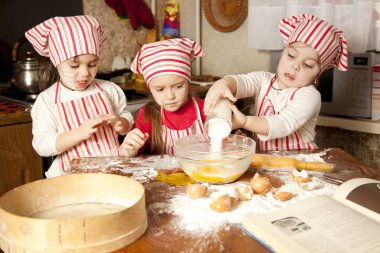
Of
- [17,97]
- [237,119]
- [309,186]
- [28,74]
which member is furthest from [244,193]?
[17,97]

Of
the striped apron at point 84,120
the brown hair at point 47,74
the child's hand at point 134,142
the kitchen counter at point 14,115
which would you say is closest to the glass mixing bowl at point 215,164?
the child's hand at point 134,142

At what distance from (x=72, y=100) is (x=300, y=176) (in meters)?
0.85

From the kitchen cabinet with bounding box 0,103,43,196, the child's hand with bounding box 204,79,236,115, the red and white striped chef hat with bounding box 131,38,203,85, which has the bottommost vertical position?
the kitchen cabinet with bounding box 0,103,43,196

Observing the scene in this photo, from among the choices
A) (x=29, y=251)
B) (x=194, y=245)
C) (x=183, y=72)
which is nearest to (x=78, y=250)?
(x=29, y=251)

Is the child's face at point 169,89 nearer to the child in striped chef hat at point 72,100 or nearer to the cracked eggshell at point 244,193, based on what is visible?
the child in striped chef hat at point 72,100

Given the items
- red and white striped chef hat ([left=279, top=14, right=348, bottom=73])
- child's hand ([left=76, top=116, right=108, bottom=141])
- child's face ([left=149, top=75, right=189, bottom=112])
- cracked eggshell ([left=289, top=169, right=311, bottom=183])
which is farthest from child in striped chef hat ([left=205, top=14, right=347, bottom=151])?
child's hand ([left=76, top=116, right=108, bottom=141])

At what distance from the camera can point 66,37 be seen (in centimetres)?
133

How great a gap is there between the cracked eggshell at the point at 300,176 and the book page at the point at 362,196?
11 cm

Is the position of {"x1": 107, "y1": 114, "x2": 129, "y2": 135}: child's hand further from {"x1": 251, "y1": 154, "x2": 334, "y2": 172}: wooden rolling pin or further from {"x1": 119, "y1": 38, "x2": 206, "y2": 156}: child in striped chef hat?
{"x1": 251, "y1": 154, "x2": 334, "y2": 172}: wooden rolling pin

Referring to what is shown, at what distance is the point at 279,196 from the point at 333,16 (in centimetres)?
140

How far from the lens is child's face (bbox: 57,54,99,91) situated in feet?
4.45

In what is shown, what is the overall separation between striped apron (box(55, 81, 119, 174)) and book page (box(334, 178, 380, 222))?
0.86 metres

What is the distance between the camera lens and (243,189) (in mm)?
937

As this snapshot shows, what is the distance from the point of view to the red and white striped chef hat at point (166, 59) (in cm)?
133
